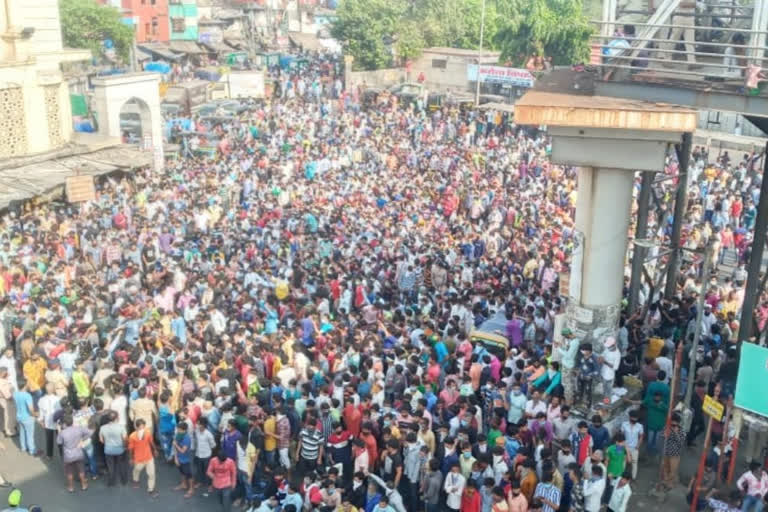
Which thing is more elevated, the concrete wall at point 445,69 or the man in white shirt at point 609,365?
the concrete wall at point 445,69

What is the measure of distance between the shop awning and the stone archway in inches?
22.0

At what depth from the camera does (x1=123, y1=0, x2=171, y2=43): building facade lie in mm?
52625

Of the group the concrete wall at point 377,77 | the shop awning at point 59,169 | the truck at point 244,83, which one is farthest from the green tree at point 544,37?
the shop awning at point 59,169

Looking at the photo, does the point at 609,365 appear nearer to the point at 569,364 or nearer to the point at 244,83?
the point at 569,364

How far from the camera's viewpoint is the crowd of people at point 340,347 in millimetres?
9562

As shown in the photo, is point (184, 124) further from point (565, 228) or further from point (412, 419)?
point (412, 419)

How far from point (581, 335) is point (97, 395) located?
6.32 metres

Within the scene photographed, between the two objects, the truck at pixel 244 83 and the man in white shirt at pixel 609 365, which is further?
Result: the truck at pixel 244 83

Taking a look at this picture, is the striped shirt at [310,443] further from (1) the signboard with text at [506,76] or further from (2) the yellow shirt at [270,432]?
(1) the signboard with text at [506,76]

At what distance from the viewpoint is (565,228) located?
18.1m

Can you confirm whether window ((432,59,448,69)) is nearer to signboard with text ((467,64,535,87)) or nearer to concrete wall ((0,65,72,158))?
signboard with text ((467,64,535,87))

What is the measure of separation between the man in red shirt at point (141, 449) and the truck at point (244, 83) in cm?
2957

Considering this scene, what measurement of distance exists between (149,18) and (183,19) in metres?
2.34

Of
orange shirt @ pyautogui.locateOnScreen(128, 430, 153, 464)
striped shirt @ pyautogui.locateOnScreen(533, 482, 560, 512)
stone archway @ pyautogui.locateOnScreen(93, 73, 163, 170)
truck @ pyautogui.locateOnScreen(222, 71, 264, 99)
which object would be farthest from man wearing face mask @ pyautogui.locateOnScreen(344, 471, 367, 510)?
truck @ pyautogui.locateOnScreen(222, 71, 264, 99)
